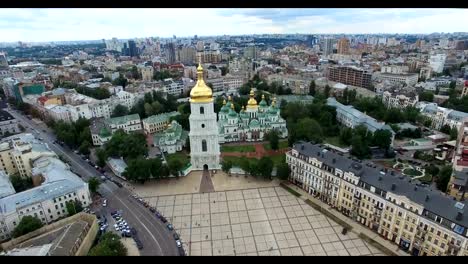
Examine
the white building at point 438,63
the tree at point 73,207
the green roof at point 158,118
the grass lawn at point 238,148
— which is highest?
the white building at point 438,63

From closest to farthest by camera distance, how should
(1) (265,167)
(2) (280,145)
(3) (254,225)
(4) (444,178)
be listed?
1. (3) (254,225)
2. (4) (444,178)
3. (1) (265,167)
4. (2) (280,145)

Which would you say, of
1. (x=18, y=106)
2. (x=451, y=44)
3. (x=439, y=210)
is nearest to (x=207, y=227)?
(x=439, y=210)

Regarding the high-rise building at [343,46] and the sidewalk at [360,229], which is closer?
the sidewalk at [360,229]

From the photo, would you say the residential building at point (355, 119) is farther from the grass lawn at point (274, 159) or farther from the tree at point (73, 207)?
the tree at point (73, 207)

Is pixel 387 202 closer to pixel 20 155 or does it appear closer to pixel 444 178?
pixel 444 178

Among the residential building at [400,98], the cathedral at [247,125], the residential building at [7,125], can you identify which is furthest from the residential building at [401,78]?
the residential building at [7,125]

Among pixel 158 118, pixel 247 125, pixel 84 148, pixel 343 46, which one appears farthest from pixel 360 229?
pixel 343 46
